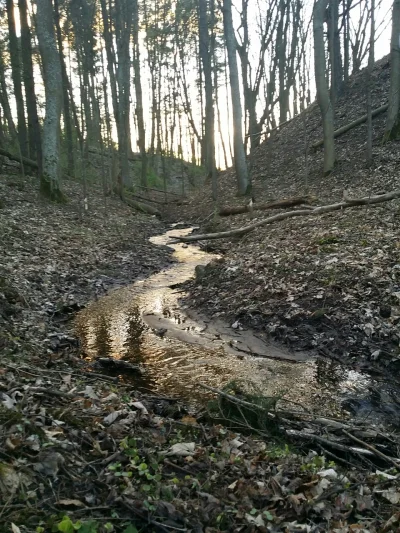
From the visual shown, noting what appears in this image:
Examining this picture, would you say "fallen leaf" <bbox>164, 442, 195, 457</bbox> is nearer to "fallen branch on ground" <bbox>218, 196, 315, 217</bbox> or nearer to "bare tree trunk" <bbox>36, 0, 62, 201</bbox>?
"fallen branch on ground" <bbox>218, 196, 315, 217</bbox>

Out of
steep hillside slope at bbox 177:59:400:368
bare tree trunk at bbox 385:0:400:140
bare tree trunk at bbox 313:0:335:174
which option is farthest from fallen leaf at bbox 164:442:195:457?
bare tree trunk at bbox 385:0:400:140

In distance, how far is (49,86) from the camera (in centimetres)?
1388

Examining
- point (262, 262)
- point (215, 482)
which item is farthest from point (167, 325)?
point (215, 482)

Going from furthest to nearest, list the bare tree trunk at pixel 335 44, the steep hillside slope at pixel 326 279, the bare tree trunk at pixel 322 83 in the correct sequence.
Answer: the bare tree trunk at pixel 335 44 → the bare tree trunk at pixel 322 83 → the steep hillside slope at pixel 326 279

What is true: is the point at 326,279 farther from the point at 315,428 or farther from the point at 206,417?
the point at 206,417

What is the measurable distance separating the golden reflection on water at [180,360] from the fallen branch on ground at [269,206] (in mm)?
6765

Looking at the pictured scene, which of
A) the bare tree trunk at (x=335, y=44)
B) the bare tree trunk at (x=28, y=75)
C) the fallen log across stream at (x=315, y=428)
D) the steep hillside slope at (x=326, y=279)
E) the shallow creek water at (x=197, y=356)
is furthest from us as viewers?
the bare tree trunk at (x=335, y=44)

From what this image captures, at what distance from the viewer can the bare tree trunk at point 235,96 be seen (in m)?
15.5

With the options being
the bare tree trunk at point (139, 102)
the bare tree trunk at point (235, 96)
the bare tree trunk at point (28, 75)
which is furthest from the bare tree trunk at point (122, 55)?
the bare tree trunk at point (235, 96)

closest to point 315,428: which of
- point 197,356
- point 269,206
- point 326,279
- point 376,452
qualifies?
point 376,452

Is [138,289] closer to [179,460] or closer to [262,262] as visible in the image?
[262,262]

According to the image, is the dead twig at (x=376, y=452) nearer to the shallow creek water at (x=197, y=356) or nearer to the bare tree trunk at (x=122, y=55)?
the shallow creek water at (x=197, y=356)

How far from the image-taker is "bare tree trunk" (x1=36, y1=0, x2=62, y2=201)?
538 inches

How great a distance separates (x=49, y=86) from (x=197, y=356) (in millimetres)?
11883
